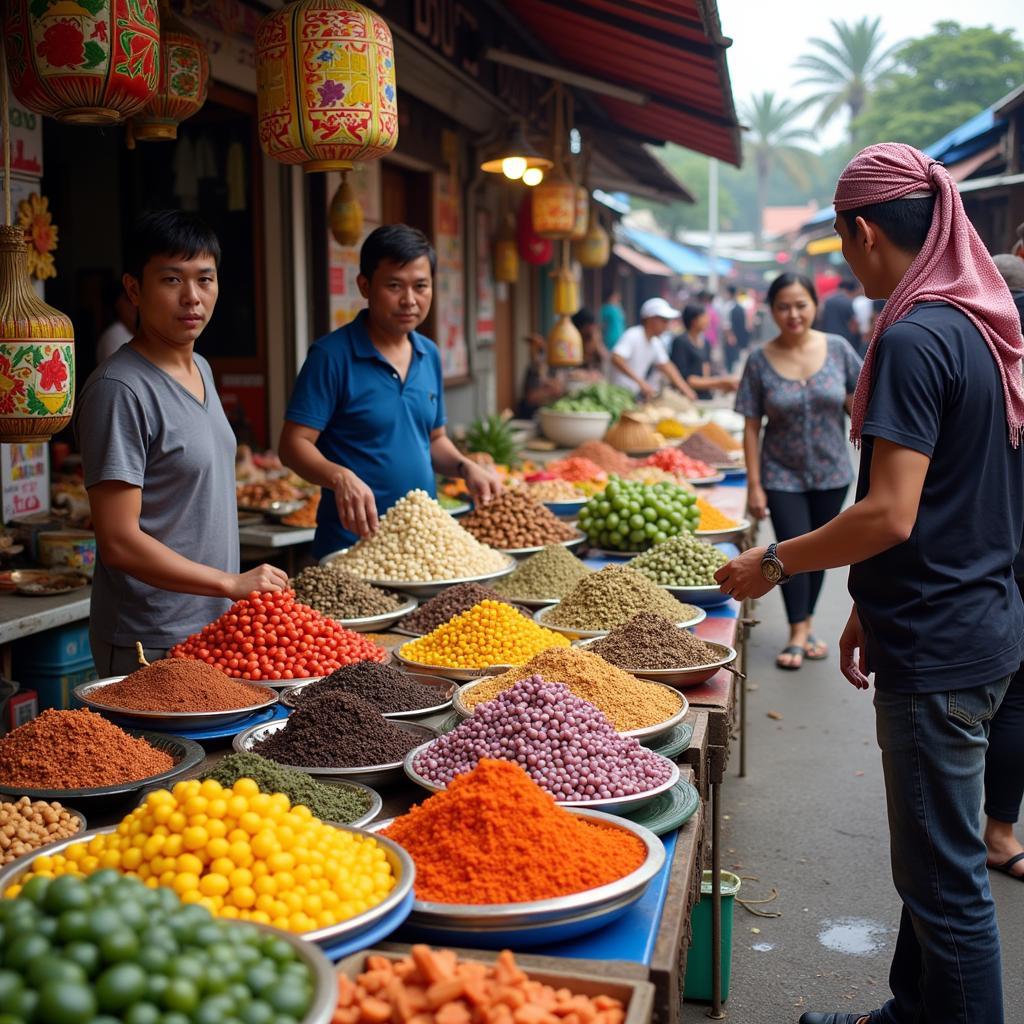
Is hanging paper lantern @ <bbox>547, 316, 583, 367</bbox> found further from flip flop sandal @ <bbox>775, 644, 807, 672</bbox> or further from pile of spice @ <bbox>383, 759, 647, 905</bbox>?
pile of spice @ <bbox>383, 759, 647, 905</bbox>

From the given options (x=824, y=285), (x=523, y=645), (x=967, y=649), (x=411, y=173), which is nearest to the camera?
(x=967, y=649)

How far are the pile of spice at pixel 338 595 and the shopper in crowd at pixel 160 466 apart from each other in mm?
324

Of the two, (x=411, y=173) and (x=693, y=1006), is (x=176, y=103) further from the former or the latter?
(x=411, y=173)

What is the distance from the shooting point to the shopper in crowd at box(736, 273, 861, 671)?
5805 millimetres

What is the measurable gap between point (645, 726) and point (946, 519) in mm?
723

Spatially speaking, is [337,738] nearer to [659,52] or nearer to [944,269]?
[944,269]

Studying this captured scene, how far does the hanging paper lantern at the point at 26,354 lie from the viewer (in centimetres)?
268

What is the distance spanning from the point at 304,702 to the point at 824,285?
2180 centimetres

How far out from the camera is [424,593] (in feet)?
11.9

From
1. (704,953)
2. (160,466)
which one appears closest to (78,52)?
(160,466)

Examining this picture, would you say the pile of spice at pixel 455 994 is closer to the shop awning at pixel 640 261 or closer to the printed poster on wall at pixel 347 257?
the printed poster on wall at pixel 347 257

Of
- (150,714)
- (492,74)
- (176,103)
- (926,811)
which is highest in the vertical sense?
(492,74)

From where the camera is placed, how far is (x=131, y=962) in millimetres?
1265

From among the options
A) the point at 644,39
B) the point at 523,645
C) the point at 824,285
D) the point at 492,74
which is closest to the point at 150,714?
the point at 523,645
